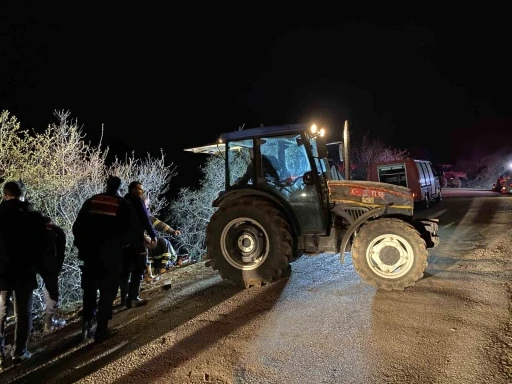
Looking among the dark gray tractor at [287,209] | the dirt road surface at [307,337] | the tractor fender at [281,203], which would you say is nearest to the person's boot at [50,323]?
the dirt road surface at [307,337]

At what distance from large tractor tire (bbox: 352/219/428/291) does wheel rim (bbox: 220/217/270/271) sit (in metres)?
1.29

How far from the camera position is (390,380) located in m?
2.73

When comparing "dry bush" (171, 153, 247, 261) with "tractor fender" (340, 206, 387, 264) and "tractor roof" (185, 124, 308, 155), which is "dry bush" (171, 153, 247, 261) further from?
"tractor fender" (340, 206, 387, 264)

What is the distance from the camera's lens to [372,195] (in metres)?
5.09

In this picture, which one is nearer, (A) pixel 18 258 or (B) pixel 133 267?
(A) pixel 18 258

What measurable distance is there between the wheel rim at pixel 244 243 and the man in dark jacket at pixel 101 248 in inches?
64.4

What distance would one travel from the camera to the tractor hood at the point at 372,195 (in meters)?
5.00

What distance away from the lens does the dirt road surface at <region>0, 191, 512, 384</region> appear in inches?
115

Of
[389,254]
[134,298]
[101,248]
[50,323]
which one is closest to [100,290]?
[101,248]

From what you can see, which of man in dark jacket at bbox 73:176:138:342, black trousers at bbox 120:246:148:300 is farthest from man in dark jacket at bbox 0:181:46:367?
black trousers at bbox 120:246:148:300

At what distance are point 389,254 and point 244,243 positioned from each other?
199 cm

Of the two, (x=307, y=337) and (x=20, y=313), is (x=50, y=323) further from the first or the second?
(x=307, y=337)

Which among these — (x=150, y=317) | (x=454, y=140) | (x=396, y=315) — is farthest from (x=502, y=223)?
(x=454, y=140)

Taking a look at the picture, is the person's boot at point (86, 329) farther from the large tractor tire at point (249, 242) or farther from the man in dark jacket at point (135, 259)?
the large tractor tire at point (249, 242)
